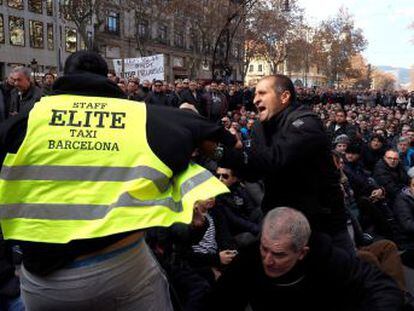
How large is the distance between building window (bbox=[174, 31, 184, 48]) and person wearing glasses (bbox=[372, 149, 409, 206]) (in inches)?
1722

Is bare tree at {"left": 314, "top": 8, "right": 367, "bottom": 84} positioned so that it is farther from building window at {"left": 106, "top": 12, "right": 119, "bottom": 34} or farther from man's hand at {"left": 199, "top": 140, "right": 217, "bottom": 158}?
man's hand at {"left": 199, "top": 140, "right": 217, "bottom": 158}

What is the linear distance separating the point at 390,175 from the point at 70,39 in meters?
36.7

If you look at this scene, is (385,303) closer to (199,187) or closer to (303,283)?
(303,283)

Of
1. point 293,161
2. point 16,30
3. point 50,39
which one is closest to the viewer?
point 293,161

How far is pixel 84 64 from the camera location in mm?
2012

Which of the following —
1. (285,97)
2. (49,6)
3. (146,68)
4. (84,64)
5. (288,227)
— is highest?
(49,6)

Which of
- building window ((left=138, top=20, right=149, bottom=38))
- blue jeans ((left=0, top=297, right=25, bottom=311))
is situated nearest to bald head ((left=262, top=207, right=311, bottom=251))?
blue jeans ((left=0, top=297, right=25, bottom=311))

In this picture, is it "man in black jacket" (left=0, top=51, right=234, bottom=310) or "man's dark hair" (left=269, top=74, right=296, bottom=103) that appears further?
"man's dark hair" (left=269, top=74, right=296, bottom=103)

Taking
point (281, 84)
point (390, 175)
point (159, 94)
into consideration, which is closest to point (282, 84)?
point (281, 84)

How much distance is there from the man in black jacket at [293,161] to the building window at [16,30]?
37423 millimetres

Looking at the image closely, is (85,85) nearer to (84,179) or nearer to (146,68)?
(84,179)

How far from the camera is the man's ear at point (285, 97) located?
9.49 ft

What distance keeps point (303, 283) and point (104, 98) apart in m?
1.23

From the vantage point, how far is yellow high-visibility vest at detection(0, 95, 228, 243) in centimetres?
182
